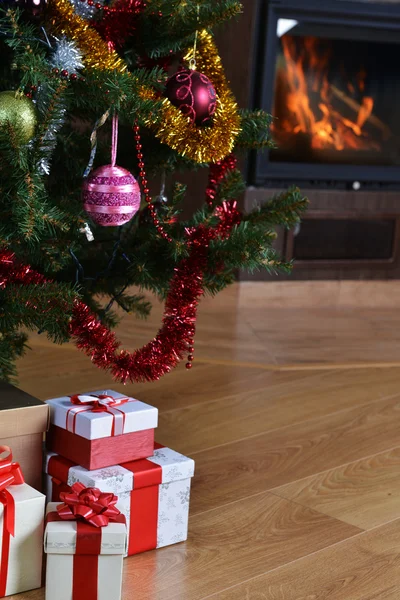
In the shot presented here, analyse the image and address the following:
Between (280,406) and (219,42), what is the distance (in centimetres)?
146

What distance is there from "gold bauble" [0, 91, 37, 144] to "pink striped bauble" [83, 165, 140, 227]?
14cm

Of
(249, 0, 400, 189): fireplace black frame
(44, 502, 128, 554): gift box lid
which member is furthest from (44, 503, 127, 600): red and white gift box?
(249, 0, 400, 189): fireplace black frame

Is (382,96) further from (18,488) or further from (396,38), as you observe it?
(18,488)

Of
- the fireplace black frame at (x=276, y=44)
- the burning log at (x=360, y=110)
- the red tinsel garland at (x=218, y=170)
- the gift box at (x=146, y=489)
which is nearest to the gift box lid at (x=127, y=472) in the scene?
the gift box at (x=146, y=489)

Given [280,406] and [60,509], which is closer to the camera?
[60,509]

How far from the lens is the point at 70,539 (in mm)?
1218

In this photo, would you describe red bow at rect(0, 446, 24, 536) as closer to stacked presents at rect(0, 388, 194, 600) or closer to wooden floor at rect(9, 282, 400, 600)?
stacked presents at rect(0, 388, 194, 600)

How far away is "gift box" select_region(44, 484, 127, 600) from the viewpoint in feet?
4.00

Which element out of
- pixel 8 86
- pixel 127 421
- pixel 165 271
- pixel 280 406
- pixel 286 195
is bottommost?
pixel 280 406

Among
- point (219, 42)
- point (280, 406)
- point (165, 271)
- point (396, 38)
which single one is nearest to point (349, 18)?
point (396, 38)

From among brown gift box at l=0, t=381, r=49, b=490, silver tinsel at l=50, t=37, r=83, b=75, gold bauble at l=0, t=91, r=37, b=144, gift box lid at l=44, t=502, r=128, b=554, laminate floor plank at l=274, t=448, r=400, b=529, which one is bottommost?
laminate floor plank at l=274, t=448, r=400, b=529

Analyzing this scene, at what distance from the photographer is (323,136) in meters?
3.26

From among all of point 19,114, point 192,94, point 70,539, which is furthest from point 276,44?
point 70,539

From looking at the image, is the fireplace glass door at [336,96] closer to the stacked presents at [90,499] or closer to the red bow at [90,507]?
the stacked presents at [90,499]
